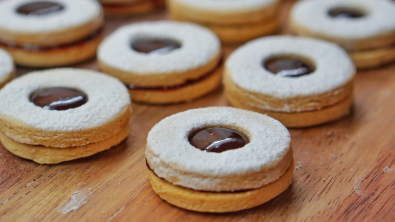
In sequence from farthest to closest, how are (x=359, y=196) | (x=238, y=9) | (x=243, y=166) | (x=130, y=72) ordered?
(x=238, y=9) → (x=130, y=72) → (x=359, y=196) → (x=243, y=166)

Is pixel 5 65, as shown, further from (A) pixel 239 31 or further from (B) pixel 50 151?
(A) pixel 239 31

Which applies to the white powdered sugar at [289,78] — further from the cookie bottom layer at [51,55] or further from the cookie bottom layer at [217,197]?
the cookie bottom layer at [51,55]

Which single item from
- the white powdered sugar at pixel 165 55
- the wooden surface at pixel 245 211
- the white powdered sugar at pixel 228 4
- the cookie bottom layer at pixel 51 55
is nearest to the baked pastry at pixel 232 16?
the white powdered sugar at pixel 228 4

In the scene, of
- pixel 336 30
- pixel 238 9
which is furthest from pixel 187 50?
pixel 336 30

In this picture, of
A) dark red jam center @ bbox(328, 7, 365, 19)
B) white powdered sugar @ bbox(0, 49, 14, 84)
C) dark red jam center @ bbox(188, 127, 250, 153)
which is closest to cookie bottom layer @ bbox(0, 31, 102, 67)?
white powdered sugar @ bbox(0, 49, 14, 84)

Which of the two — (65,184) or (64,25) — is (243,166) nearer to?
(65,184)

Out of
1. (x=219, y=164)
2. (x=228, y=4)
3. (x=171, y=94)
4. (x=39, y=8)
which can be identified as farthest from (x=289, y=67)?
(x=39, y=8)
